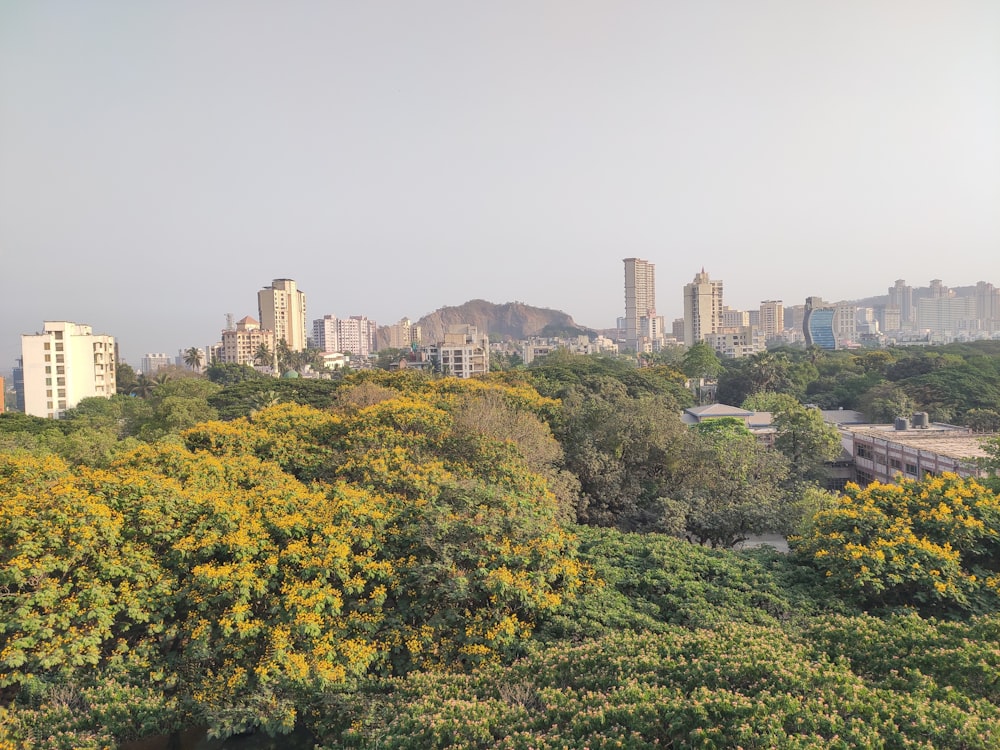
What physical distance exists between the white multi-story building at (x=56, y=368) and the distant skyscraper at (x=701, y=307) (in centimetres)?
9862

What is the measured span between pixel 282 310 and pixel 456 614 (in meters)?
113

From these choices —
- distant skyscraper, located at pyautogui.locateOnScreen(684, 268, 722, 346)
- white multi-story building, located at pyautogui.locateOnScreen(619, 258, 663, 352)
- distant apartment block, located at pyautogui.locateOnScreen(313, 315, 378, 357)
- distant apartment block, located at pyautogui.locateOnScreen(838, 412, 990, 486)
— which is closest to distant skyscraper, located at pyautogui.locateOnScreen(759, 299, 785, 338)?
white multi-story building, located at pyautogui.locateOnScreen(619, 258, 663, 352)

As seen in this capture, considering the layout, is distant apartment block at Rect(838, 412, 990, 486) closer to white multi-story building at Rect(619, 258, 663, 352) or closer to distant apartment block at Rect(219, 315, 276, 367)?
distant apartment block at Rect(219, 315, 276, 367)

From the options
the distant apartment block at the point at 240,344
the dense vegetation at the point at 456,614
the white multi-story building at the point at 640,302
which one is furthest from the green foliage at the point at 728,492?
the white multi-story building at the point at 640,302

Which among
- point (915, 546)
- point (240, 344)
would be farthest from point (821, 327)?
point (915, 546)

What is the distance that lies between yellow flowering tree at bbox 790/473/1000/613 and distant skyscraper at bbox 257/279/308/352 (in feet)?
342

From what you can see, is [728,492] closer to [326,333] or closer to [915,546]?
[915,546]

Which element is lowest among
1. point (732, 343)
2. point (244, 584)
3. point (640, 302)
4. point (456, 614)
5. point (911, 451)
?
point (456, 614)

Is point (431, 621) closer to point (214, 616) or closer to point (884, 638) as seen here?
point (214, 616)

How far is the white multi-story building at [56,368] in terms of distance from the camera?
152 feet

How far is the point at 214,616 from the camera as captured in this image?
7570 mm

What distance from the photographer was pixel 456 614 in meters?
7.95

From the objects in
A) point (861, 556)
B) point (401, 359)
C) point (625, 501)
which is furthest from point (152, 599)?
point (401, 359)

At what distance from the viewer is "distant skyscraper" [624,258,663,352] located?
591 ft
